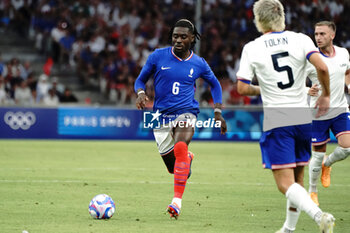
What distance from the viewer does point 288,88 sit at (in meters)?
6.36

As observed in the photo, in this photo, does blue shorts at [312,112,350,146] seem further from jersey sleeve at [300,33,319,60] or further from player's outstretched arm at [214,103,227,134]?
jersey sleeve at [300,33,319,60]

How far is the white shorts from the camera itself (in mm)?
9055

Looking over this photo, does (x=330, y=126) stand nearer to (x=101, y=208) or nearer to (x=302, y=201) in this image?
(x=101, y=208)

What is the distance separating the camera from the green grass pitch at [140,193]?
7.92m

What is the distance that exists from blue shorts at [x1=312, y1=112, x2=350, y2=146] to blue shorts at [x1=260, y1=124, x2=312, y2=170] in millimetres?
3546

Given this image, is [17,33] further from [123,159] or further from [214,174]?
[214,174]

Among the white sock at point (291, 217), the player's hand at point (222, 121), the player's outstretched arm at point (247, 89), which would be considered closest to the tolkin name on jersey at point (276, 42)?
the player's outstretched arm at point (247, 89)

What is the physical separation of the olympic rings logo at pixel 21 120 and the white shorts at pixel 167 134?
46.8 ft

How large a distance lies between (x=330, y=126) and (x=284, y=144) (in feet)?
12.8

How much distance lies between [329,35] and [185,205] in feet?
10.2

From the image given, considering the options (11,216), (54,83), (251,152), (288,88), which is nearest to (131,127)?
(54,83)

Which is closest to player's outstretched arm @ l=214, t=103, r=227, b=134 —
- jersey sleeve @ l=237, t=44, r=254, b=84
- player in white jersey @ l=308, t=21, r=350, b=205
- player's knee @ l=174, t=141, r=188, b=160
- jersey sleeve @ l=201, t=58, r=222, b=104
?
jersey sleeve @ l=201, t=58, r=222, b=104

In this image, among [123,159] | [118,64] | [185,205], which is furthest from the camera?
[118,64]

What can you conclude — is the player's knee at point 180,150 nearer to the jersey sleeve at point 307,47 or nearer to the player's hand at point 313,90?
the player's hand at point 313,90
